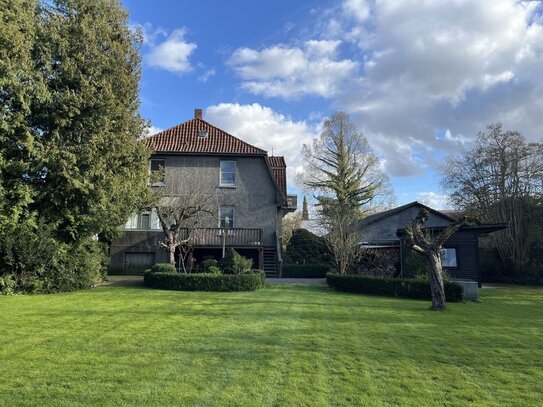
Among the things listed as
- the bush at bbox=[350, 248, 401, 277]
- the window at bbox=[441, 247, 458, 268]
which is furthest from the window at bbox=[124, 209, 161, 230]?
the window at bbox=[441, 247, 458, 268]

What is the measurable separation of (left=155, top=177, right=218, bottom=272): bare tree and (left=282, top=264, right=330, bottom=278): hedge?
6366 millimetres

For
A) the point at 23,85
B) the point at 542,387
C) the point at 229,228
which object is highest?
the point at 23,85

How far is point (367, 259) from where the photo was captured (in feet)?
87.7

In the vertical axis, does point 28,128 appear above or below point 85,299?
above

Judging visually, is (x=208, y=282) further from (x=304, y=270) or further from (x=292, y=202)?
(x=292, y=202)

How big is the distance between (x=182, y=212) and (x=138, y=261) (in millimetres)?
8164

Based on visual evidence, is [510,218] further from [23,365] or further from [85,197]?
[23,365]

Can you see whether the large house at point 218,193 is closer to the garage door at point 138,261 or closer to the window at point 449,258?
the garage door at point 138,261

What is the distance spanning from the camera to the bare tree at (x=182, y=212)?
→ 2217 centimetres

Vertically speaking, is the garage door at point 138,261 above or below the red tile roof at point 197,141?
below

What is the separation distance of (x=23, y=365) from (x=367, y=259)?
2265 cm

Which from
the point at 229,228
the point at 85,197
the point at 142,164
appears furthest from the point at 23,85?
the point at 229,228

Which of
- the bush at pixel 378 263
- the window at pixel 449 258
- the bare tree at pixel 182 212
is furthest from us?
the window at pixel 449 258

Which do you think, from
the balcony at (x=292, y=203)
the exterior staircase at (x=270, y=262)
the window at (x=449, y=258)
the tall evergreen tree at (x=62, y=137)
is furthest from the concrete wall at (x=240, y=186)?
the window at (x=449, y=258)
